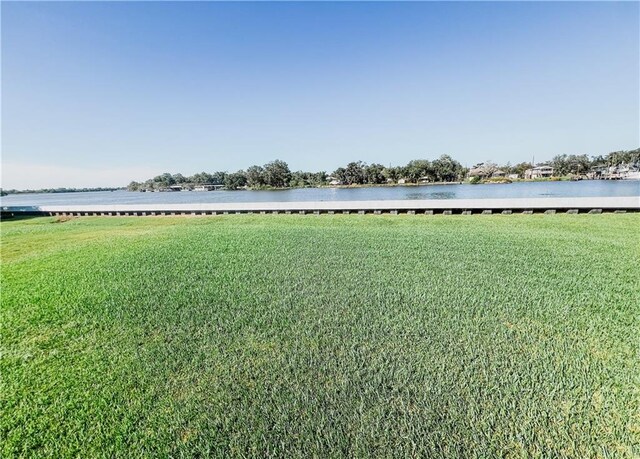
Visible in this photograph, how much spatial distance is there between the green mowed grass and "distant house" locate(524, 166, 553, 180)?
87.8m

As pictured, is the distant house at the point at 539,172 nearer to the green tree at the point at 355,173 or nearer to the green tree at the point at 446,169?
the green tree at the point at 446,169

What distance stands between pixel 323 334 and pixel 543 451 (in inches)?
66.0

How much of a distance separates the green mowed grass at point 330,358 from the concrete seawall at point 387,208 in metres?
5.33

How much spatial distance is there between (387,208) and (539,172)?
3336 inches

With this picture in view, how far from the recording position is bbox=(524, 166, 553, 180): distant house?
7500 cm

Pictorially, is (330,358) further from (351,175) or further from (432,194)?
(351,175)

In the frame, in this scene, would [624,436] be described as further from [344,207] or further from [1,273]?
[344,207]

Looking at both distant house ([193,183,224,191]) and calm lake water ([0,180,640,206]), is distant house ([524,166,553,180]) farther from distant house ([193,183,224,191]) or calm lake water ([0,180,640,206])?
distant house ([193,183,224,191])

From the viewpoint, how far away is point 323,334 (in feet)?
9.12

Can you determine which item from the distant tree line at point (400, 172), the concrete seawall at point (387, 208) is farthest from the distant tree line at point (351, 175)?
the concrete seawall at point (387, 208)

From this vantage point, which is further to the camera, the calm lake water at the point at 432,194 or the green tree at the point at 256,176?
the green tree at the point at 256,176

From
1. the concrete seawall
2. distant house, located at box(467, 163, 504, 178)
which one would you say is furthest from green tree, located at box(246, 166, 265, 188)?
the concrete seawall

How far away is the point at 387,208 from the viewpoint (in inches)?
456

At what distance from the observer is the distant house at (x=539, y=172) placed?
75000mm
